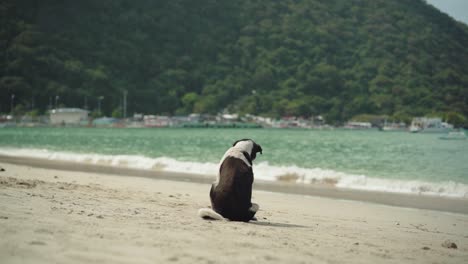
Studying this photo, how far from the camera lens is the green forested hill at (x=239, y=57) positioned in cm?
12850

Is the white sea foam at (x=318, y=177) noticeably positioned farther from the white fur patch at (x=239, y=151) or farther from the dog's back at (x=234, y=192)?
the dog's back at (x=234, y=192)

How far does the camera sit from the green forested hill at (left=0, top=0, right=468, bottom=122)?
Result: 12850cm

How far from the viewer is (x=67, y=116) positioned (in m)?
→ 133

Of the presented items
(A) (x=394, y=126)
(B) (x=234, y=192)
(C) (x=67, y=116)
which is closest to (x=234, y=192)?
(B) (x=234, y=192)

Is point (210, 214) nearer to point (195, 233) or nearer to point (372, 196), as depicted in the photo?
point (195, 233)

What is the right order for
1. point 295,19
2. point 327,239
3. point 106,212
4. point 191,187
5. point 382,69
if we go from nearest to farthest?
1. point 327,239
2. point 106,212
3. point 191,187
4. point 382,69
5. point 295,19

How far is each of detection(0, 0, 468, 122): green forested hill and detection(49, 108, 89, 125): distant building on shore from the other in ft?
14.1

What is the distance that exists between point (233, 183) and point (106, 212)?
1706 millimetres

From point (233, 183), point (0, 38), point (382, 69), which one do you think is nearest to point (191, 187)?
point (233, 183)

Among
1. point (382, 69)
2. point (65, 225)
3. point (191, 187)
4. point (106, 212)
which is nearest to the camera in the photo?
point (65, 225)

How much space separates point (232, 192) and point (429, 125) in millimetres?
115940

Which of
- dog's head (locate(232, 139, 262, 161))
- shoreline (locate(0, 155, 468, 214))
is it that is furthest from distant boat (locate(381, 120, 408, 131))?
dog's head (locate(232, 139, 262, 161))

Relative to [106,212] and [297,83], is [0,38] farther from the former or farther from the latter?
[106,212]

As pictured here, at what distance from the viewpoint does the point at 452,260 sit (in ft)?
20.0
